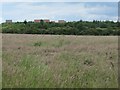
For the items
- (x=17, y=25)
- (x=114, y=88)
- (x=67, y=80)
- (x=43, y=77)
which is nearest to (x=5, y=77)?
(x=43, y=77)

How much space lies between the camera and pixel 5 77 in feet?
18.9

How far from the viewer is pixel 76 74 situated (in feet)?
20.4

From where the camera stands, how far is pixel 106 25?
4828 cm

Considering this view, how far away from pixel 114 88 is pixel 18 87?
1646 mm

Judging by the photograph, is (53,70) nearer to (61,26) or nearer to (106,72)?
(106,72)

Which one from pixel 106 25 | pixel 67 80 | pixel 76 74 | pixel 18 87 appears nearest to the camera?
pixel 18 87

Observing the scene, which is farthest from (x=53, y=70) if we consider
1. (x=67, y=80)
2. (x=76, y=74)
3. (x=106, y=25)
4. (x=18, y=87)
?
(x=106, y=25)

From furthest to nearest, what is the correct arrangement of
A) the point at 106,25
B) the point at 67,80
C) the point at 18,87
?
the point at 106,25 → the point at 67,80 → the point at 18,87

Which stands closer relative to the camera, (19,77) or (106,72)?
(19,77)

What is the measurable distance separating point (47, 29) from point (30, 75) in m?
43.8

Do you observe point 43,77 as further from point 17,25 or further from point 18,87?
point 17,25

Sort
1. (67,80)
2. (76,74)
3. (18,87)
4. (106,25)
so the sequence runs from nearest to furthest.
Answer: (18,87)
(67,80)
(76,74)
(106,25)

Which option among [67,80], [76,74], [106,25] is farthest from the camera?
[106,25]

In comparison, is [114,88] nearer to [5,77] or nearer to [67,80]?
[67,80]
